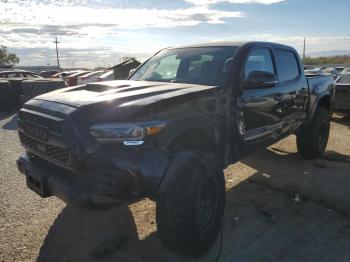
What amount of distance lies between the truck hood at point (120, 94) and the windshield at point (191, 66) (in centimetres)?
37

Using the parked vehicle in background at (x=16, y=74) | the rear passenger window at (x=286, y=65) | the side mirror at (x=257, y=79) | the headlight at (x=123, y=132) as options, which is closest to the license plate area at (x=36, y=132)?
the headlight at (x=123, y=132)

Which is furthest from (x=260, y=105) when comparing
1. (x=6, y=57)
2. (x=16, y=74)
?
(x=6, y=57)

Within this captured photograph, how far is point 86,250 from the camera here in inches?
152

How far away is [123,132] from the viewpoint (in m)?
3.23

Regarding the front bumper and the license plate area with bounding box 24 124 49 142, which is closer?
the front bumper

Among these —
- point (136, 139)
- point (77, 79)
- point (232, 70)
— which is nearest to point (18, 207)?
point (136, 139)

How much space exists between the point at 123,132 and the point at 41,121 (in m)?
0.92

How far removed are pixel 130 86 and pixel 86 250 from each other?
5.46 ft

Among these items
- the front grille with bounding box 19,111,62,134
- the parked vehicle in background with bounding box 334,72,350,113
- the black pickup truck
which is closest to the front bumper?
the black pickup truck

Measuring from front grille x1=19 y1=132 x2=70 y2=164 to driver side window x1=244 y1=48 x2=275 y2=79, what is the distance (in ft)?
7.26

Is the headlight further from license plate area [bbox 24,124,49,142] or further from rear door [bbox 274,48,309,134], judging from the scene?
rear door [bbox 274,48,309,134]

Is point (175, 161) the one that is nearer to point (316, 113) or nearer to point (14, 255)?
point (14, 255)

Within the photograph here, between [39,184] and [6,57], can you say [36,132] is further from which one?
[6,57]

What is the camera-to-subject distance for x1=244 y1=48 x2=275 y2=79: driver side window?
4731 mm
